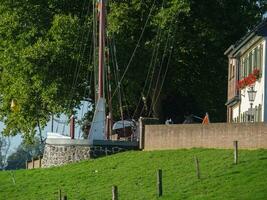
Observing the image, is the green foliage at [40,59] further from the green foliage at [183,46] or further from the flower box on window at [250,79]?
the flower box on window at [250,79]

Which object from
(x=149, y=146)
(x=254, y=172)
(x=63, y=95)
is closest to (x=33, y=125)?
(x=63, y=95)

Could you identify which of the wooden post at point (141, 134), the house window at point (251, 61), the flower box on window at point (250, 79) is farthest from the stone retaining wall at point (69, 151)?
the house window at point (251, 61)

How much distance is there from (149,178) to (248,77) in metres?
17.8

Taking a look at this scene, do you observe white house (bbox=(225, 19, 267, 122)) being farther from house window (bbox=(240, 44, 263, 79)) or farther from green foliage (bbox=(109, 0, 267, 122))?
green foliage (bbox=(109, 0, 267, 122))

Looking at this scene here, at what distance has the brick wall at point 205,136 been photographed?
136 ft

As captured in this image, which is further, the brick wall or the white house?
the white house

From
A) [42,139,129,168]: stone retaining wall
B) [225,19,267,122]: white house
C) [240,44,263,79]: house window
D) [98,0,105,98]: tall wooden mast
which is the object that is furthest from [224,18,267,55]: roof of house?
[42,139,129,168]: stone retaining wall

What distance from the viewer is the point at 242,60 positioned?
6353 cm

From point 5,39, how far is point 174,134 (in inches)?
925

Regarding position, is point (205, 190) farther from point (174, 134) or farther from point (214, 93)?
point (214, 93)

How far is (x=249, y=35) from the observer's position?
58.1 meters

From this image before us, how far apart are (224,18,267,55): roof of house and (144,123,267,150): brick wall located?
27.7ft

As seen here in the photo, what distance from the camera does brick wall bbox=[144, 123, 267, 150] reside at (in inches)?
1629

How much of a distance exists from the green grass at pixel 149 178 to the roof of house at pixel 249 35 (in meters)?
10.2
